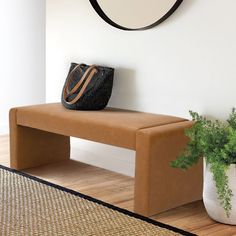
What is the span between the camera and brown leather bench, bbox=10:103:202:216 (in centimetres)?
276

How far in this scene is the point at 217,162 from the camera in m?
2.55

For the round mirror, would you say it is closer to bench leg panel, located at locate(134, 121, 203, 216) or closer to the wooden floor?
bench leg panel, located at locate(134, 121, 203, 216)

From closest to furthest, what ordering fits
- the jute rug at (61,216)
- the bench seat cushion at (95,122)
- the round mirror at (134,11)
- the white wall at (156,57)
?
1. the jute rug at (61,216)
2. the bench seat cushion at (95,122)
3. the white wall at (156,57)
4. the round mirror at (134,11)

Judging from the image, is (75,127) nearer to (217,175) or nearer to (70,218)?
(70,218)

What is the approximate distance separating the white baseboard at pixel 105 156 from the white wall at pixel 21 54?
46.5 inches

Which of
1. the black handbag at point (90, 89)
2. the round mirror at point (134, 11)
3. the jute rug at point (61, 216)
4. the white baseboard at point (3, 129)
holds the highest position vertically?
the round mirror at point (134, 11)

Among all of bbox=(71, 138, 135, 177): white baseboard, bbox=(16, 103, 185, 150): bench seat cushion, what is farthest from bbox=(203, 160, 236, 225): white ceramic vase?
bbox=(71, 138, 135, 177): white baseboard

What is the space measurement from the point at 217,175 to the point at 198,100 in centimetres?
71

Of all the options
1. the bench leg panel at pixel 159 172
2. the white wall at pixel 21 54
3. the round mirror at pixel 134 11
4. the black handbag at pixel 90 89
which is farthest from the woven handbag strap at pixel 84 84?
the white wall at pixel 21 54

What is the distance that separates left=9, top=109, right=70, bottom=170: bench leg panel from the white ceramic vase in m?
1.40

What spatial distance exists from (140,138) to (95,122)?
38 centimetres

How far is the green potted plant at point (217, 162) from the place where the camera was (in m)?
2.54

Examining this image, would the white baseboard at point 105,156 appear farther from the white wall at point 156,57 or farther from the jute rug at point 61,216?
the jute rug at point 61,216

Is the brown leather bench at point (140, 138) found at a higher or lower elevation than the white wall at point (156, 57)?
lower
